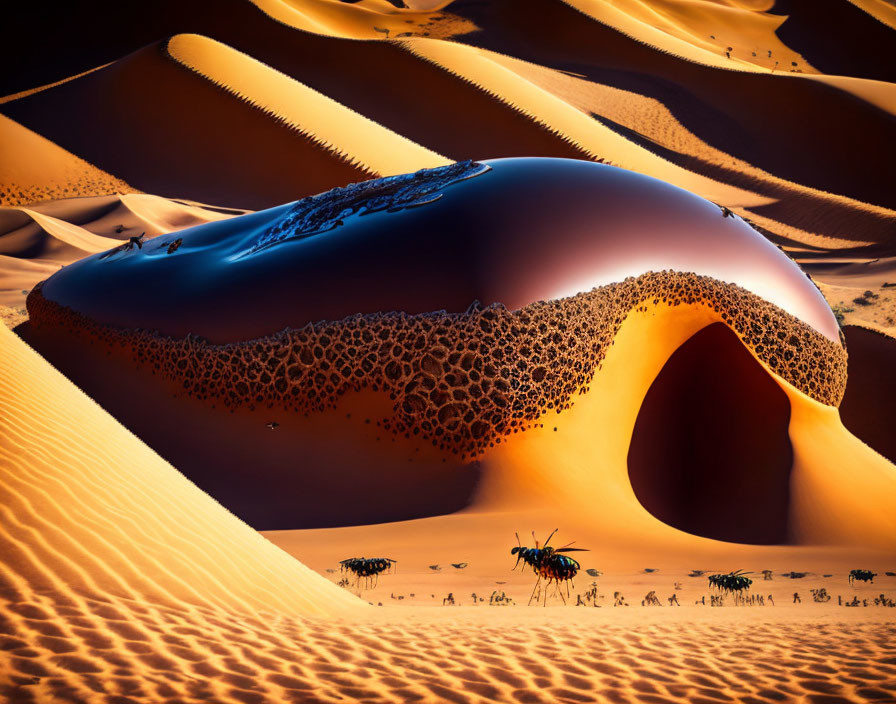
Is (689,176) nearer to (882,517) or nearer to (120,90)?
(120,90)

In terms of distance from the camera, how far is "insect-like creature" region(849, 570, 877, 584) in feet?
21.8

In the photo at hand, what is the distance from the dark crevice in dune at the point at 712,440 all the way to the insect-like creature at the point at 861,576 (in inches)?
64.5

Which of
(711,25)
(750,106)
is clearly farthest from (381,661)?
(711,25)

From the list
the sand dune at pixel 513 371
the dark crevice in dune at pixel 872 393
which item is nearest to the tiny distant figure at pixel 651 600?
the sand dune at pixel 513 371

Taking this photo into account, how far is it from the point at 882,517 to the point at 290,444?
5.96 metres

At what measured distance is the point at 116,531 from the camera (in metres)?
4.15

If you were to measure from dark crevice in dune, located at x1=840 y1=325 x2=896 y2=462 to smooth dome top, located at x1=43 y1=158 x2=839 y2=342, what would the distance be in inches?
182

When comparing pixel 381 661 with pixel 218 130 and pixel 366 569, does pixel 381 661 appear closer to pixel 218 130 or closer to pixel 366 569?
pixel 366 569

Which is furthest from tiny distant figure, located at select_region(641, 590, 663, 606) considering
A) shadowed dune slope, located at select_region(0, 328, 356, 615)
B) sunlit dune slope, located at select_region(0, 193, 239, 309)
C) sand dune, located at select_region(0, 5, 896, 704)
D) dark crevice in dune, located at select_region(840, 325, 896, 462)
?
sunlit dune slope, located at select_region(0, 193, 239, 309)

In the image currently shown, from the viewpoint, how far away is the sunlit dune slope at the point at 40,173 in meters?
29.4

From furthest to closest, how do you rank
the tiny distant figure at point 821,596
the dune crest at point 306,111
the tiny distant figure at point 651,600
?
1. the dune crest at point 306,111
2. the tiny distant figure at point 821,596
3. the tiny distant figure at point 651,600

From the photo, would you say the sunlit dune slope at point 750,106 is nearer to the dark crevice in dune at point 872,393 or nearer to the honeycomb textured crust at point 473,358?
the dark crevice in dune at point 872,393

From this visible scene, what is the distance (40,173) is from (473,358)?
27.3 metres

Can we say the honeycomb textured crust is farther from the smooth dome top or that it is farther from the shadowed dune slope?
the shadowed dune slope
